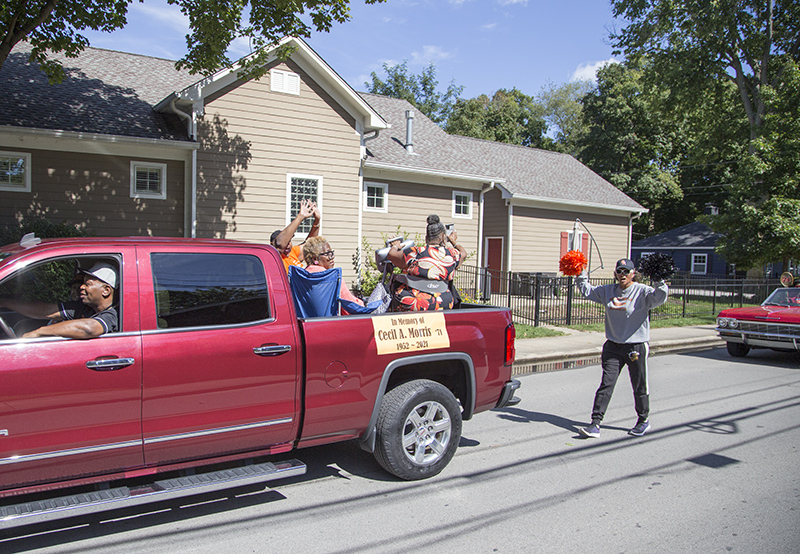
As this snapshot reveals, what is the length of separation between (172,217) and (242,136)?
2.60 metres

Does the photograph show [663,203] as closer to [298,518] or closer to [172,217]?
[172,217]

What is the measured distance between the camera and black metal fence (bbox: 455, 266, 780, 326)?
14.7 meters

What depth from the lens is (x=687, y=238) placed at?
39.3 metres

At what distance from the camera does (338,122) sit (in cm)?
1490

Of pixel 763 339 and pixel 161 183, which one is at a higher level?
pixel 161 183

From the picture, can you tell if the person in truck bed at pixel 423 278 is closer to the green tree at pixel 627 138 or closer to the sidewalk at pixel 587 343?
the sidewalk at pixel 587 343

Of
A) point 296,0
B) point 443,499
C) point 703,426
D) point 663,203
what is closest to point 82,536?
point 443,499

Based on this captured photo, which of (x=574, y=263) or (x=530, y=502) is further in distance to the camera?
(x=574, y=263)

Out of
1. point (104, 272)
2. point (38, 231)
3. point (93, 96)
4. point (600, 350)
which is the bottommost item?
point (600, 350)

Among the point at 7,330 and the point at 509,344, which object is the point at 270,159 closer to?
the point at 509,344

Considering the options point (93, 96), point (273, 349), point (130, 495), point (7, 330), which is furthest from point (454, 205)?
point (7, 330)

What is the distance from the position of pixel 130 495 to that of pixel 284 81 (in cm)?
1258

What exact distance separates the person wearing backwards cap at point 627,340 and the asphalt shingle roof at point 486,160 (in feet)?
37.1

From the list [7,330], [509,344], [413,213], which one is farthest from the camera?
[413,213]
